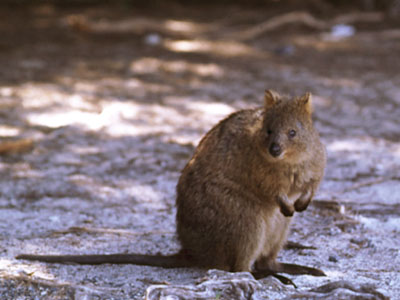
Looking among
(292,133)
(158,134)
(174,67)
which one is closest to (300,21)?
(174,67)

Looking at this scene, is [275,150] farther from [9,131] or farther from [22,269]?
[9,131]

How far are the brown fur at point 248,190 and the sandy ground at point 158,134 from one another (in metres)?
0.16

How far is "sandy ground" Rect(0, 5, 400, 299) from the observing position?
3.54m

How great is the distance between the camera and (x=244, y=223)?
3541mm

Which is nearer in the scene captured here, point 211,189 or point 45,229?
point 211,189

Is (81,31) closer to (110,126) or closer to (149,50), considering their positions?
(149,50)

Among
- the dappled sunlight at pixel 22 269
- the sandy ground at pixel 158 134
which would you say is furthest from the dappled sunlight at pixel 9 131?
the dappled sunlight at pixel 22 269

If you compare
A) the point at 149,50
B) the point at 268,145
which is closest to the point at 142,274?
the point at 268,145

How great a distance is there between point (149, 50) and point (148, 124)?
9.30ft

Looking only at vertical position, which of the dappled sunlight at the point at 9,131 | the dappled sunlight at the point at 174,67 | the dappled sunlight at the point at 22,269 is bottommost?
the dappled sunlight at the point at 22,269

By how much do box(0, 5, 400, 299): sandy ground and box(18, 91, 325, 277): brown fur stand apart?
0.52 ft

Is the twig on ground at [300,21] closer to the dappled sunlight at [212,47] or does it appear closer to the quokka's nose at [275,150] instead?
the dappled sunlight at [212,47]

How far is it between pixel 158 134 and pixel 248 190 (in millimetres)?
2892

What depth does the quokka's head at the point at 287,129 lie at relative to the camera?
348 cm
